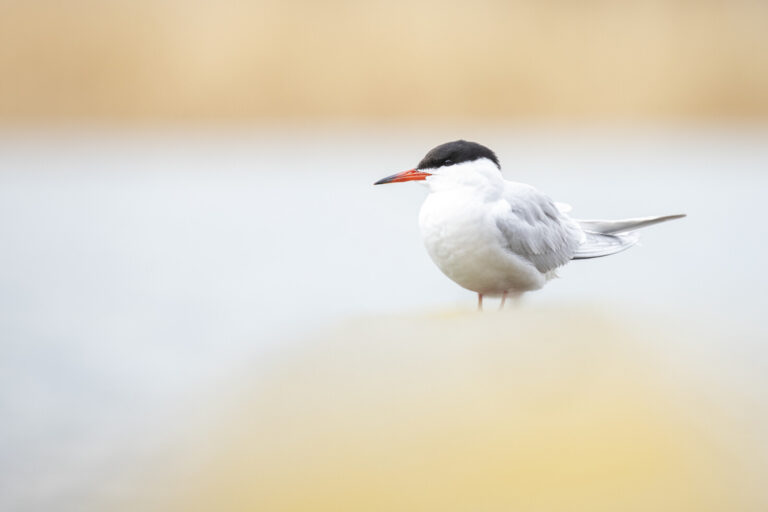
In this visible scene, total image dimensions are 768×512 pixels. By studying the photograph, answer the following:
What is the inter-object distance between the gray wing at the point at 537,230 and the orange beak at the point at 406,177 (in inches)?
7.7

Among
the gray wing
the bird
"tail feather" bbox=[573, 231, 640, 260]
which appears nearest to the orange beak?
the bird

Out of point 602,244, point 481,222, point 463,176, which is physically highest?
point 463,176

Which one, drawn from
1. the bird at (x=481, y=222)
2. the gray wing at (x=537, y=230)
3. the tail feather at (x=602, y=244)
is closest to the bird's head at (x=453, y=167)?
the bird at (x=481, y=222)

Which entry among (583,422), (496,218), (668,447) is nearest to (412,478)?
(583,422)

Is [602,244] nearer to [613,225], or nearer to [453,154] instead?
[613,225]

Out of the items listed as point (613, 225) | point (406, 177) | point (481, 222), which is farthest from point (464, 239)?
point (613, 225)

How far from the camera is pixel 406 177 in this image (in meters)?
1.86

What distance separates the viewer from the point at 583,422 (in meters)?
1.61

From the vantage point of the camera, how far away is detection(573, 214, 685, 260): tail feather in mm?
2189

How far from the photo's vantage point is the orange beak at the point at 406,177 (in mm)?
1820

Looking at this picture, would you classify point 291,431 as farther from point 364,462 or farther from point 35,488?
point 35,488

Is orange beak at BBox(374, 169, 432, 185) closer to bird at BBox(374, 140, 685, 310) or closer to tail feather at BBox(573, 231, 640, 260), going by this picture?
bird at BBox(374, 140, 685, 310)

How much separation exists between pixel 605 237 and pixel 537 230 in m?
0.31

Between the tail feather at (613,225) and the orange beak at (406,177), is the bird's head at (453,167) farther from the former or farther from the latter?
the tail feather at (613,225)
